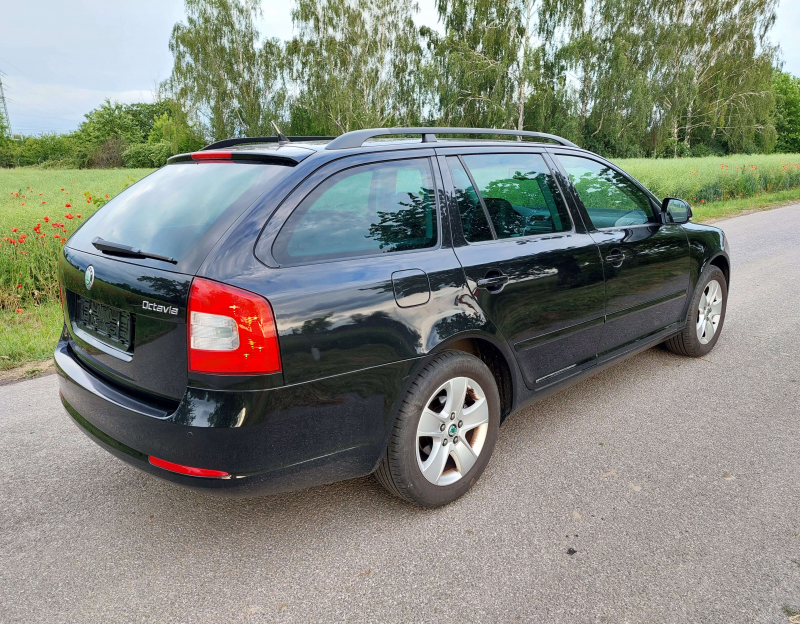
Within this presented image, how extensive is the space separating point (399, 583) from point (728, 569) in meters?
1.27

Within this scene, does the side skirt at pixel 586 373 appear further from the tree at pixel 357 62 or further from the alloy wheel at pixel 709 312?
the tree at pixel 357 62

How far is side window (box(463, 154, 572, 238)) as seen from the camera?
3.11 meters

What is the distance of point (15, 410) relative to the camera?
3.90 metres

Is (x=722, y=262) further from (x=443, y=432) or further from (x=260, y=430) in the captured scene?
(x=260, y=430)

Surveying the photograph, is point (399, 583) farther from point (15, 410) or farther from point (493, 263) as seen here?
point (15, 410)

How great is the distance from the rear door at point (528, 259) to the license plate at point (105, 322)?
145 cm

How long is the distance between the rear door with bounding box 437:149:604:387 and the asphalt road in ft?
1.90

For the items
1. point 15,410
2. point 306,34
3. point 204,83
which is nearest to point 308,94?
point 306,34

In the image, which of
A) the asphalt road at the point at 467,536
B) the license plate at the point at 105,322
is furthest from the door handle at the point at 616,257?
the license plate at the point at 105,322

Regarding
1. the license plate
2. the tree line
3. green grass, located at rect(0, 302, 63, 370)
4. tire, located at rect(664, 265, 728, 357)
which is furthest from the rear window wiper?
the tree line

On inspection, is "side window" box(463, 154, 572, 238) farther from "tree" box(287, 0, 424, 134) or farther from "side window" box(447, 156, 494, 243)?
"tree" box(287, 0, 424, 134)

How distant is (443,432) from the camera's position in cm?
274

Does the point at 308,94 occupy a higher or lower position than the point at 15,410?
higher

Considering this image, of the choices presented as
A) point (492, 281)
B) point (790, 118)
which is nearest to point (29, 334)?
point (492, 281)
